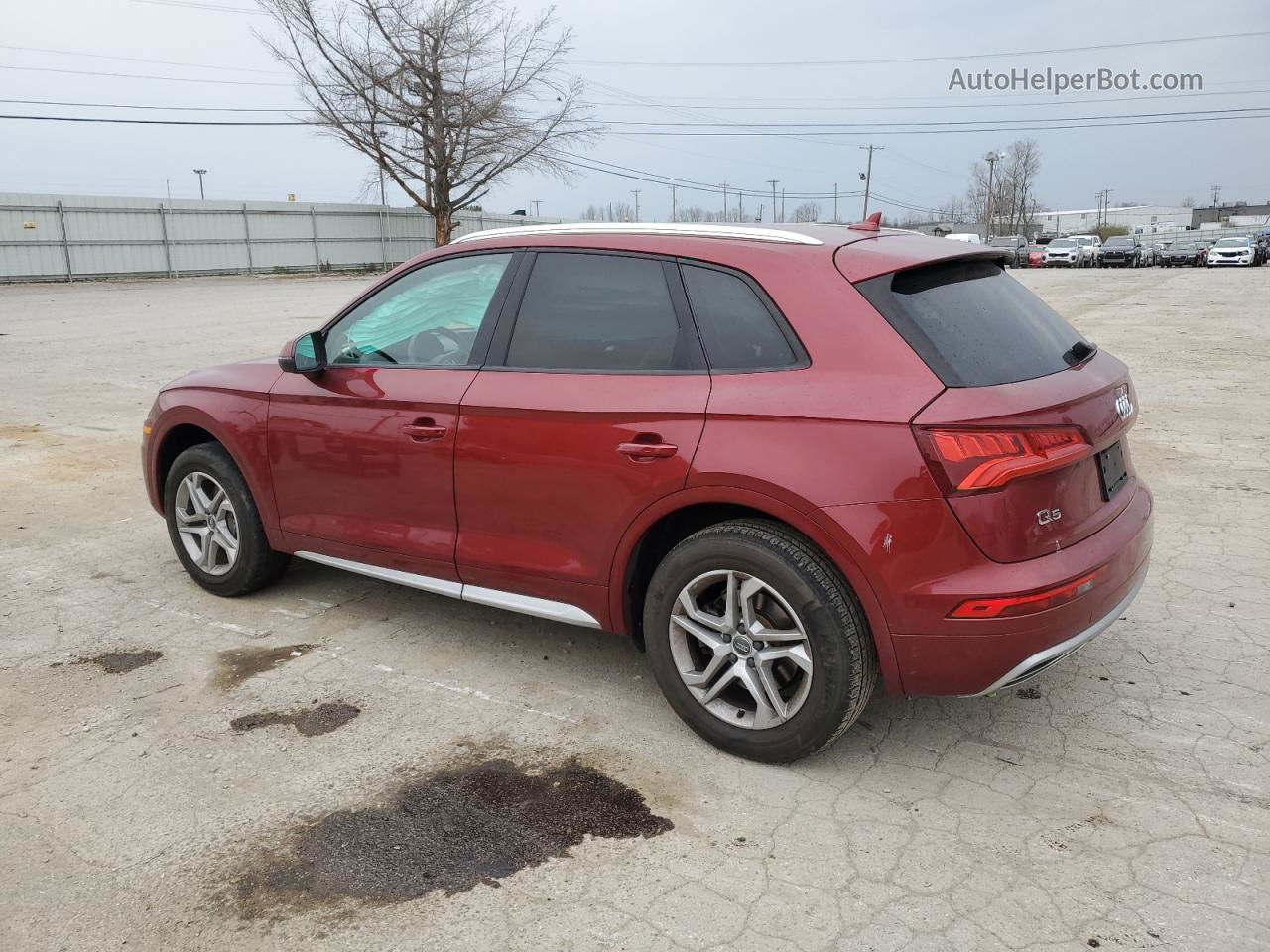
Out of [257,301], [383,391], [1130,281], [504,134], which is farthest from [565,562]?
[504,134]

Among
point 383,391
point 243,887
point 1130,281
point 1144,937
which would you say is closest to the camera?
point 1144,937

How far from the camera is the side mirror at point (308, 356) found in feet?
13.6

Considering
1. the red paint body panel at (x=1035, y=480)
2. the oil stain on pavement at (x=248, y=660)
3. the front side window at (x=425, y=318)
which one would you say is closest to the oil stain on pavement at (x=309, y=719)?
the oil stain on pavement at (x=248, y=660)

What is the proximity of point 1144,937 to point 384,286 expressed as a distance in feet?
11.5

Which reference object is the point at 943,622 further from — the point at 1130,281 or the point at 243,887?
the point at 1130,281

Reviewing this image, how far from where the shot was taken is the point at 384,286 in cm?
416

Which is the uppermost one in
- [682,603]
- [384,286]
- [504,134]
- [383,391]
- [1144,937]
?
[504,134]

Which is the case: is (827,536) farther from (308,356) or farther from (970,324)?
(308,356)

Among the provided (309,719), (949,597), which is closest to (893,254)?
(949,597)

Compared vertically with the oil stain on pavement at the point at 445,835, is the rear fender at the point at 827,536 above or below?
above

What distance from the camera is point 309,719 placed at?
140 inches

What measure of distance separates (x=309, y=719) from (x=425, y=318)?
1.66 metres

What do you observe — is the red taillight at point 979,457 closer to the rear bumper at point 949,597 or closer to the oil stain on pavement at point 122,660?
the rear bumper at point 949,597

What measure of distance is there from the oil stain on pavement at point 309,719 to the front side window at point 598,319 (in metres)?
1.43
